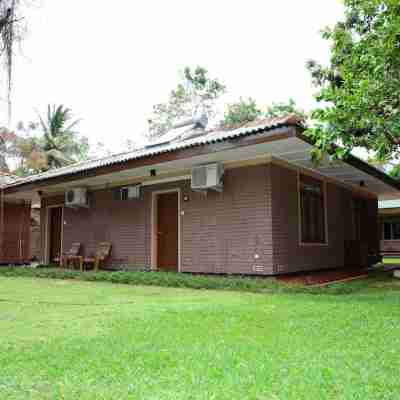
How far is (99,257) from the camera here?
36.0 feet

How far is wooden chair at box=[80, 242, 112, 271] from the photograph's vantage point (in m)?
11.0

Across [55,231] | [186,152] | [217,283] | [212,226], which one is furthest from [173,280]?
[55,231]

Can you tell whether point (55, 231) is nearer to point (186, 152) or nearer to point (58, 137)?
point (186, 152)

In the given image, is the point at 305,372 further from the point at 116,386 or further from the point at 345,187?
the point at 345,187

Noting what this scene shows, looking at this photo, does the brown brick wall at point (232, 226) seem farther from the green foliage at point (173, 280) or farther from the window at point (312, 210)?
the window at point (312, 210)

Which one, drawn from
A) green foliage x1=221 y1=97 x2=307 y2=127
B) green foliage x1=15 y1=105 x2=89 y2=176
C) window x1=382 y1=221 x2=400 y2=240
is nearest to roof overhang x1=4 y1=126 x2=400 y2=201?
window x1=382 y1=221 x2=400 y2=240

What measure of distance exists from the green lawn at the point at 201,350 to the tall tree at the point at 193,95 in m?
26.8

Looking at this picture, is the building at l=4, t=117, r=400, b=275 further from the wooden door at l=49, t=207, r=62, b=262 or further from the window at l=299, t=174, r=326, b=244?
the wooden door at l=49, t=207, r=62, b=262

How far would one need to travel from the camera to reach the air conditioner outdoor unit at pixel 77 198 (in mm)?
11766

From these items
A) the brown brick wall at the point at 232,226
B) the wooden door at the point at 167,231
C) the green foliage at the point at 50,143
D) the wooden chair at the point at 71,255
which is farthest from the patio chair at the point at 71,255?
the green foliage at the point at 50,143

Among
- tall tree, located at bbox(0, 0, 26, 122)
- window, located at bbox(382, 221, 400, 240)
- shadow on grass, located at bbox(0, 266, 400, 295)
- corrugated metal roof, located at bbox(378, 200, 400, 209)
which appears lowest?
shadow on grass, located at bbox(0, 266, 400, 295)

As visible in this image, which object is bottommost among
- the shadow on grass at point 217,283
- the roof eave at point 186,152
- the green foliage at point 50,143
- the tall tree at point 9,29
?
the shadow on grass at point 217,283

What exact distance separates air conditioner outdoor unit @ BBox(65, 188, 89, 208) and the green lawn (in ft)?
21.0

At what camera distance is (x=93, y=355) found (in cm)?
288
